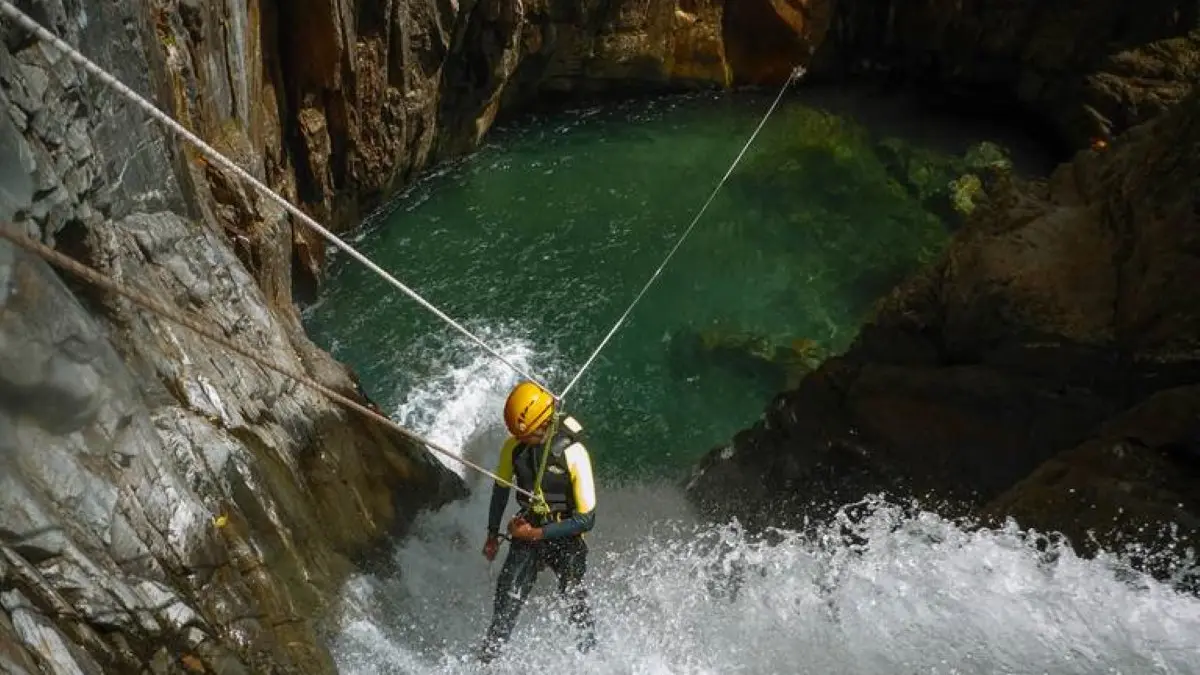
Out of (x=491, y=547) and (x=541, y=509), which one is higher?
(x=541, y=509)

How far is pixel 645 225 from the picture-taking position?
14.5 m

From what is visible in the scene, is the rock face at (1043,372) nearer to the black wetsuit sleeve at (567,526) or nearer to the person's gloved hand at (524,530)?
the black wetsuit sleeve at (567,526)

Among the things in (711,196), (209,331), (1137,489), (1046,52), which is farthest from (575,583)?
(1046,52)

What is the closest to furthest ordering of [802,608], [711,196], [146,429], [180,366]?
[146,429], [180,366], [802,608], [711,196]

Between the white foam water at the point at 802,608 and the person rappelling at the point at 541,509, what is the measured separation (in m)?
0.20

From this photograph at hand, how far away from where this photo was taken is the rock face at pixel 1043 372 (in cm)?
600

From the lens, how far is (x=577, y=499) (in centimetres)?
638

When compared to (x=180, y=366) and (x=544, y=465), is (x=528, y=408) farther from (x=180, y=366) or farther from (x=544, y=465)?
(x=180, y=366)

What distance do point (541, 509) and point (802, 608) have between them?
2.08 metres

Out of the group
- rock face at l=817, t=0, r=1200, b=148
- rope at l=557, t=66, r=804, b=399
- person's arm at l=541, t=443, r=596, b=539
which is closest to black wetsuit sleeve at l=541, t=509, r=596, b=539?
person's arm at l=541, t=443, r=596, b=539

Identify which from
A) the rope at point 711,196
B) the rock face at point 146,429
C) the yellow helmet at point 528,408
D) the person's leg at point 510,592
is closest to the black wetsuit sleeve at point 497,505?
the person's leg at point 510,592

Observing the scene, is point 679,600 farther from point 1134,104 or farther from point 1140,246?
point 1134,104

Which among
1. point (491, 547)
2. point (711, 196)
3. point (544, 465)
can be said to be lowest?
point (711, 196)

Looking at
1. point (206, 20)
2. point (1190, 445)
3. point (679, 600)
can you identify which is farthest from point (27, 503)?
point (1190, 445)
